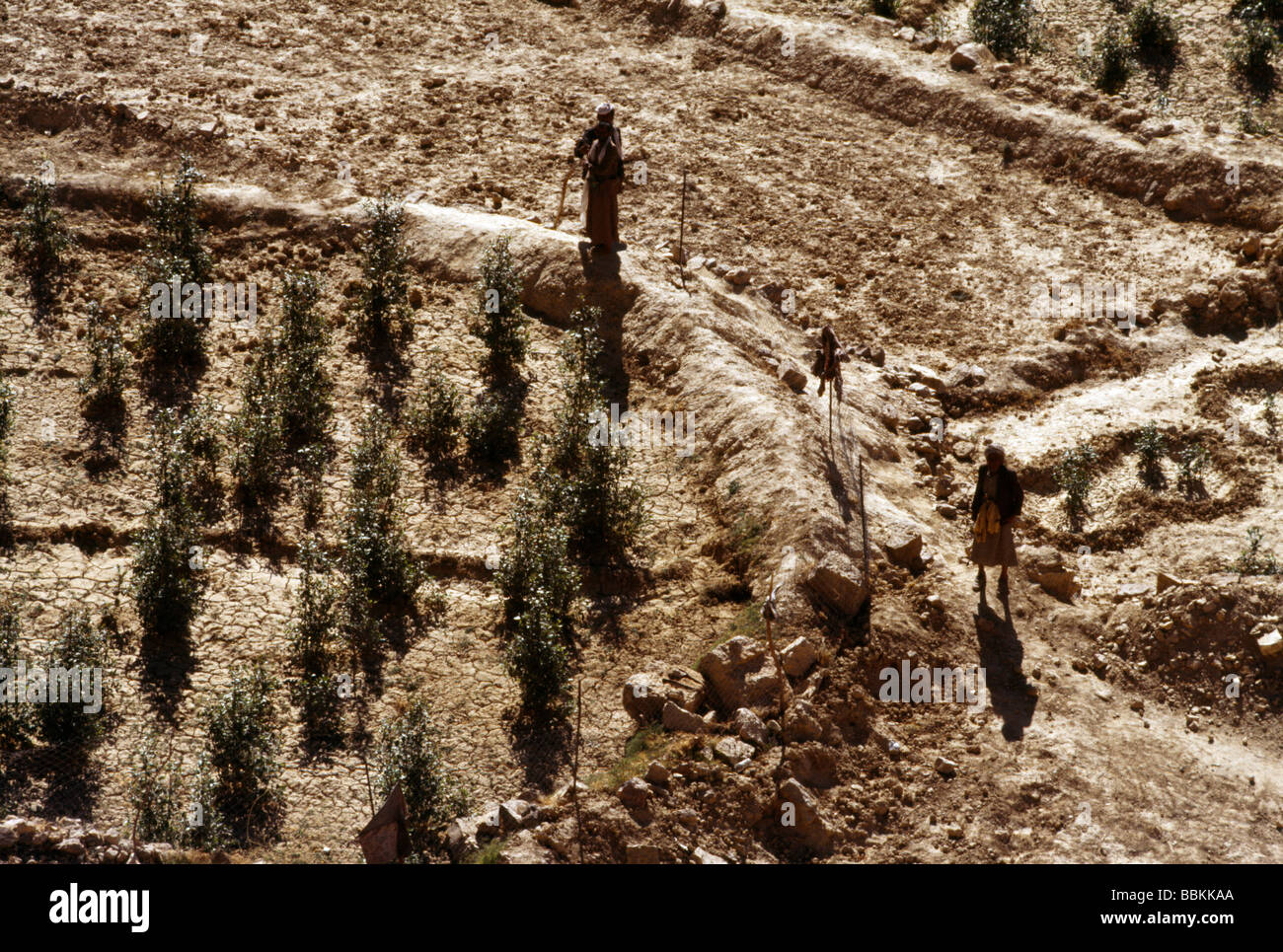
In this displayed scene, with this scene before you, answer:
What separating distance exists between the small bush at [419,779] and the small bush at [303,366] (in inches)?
138

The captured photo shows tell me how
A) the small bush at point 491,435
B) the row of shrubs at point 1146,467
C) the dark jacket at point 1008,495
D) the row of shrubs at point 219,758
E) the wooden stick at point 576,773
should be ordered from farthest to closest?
the row of shrubs at point 1146,467 → the small bush at point 491,435 → the dark jacket at point 1008,495 → the row of shrubs at point 219,758 → the wooden stick at point 576,773

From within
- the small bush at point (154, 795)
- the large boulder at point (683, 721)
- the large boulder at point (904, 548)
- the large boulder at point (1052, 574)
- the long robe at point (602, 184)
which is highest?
the long robe at point (602, 184)

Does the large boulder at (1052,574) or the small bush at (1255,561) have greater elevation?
the small bush at (1255,561)

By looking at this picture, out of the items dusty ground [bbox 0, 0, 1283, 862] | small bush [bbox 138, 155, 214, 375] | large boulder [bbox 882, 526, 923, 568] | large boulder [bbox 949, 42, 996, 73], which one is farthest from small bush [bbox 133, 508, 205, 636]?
large boulder [bbox 949, 42, 996, 73]

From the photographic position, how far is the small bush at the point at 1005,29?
1762 cm

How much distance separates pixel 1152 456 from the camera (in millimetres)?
12359

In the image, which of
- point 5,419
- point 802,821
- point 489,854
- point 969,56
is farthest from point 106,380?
point 969,56

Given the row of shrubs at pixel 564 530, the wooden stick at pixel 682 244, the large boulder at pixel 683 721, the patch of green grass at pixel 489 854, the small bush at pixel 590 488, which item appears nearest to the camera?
the patch of green grass at pixel 489 854

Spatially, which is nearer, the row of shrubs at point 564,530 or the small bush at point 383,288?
the row of shrubs at point 564,530

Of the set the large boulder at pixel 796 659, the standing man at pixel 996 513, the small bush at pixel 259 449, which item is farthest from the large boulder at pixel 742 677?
the small bush at pixel 259 449

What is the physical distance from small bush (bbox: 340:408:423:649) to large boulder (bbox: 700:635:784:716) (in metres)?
2.44

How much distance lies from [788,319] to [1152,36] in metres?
7.51

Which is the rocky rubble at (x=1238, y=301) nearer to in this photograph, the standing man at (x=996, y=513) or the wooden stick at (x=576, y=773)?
the standing man at (x=996, y=513)

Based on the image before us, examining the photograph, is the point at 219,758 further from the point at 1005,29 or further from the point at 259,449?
the point at 1005,29
